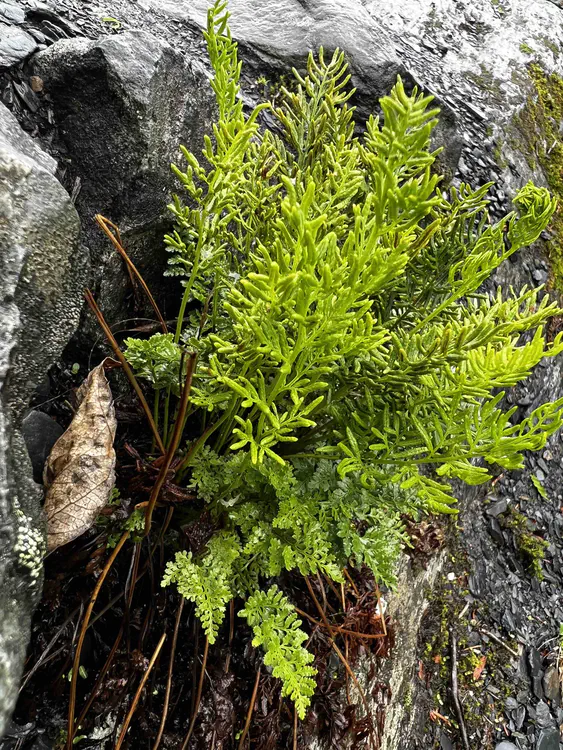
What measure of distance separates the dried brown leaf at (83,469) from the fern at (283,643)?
1.86ft

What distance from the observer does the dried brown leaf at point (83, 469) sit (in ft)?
5.04

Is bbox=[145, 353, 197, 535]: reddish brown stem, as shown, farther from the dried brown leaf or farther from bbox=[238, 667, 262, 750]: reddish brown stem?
bbox=[238, 667, 262, 750]: reddish brown stem

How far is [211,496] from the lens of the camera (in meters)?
1.76

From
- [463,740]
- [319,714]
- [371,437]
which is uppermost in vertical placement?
[371,437]

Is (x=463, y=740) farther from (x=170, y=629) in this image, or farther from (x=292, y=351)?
(x=292, y=351)

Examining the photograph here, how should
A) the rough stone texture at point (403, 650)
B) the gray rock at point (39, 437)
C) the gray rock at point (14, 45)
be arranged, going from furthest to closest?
1. the rough stone texture at point (403, 650)
2. the gray rock at point (14, 45)
3. the gray rock at point (39, 437)

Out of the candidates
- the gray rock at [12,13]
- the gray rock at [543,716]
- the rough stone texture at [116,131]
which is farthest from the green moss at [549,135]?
the gray rock at [12,13]

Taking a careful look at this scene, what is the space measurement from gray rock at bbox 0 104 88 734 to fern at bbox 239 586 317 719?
0.65m

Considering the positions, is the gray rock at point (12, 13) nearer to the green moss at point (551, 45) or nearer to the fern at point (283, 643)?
the fern at point (283, 643)

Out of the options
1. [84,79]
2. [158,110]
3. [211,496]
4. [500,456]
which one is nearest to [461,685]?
[211,496]

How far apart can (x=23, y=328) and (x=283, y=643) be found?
3.72 ft

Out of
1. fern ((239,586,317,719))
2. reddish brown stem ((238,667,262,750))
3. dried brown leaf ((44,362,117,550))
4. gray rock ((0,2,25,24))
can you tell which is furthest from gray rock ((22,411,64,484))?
gray rock ((0,2,25,24))

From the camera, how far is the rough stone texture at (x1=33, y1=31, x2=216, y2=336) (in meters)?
1.96

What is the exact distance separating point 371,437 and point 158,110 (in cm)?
143
